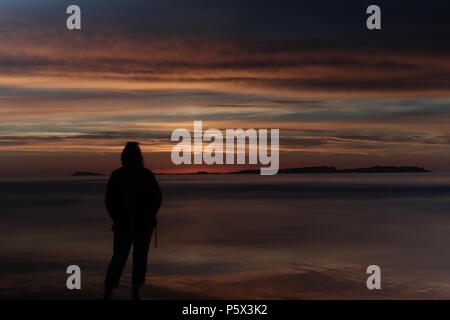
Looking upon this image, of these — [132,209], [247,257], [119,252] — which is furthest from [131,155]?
[247,257]

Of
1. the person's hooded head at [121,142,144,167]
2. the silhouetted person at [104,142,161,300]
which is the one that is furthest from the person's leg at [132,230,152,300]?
the person's hooded head at [121,142,144,167]

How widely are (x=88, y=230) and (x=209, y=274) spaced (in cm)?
827

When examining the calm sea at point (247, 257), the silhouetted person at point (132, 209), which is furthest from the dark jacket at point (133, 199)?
the calm sea at point (247, 257)

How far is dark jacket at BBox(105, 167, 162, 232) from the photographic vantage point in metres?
8.05

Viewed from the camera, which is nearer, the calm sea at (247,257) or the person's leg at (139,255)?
the person's leg at (139,255)

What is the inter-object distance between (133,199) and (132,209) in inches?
4.7

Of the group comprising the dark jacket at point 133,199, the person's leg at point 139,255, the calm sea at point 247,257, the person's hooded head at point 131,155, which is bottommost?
the calm sea at point 247,257

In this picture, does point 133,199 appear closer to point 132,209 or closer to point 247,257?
point 132,209

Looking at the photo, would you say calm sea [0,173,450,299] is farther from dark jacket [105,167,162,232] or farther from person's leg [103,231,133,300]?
dark jacket [105,167,162,232]

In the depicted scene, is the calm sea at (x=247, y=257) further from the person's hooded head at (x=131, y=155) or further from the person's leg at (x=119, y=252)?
the person's hooded head at (x=131, y=155)

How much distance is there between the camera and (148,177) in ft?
26.6

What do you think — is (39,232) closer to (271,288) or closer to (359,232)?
(359,232)

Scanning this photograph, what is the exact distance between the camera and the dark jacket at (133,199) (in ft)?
26.4
